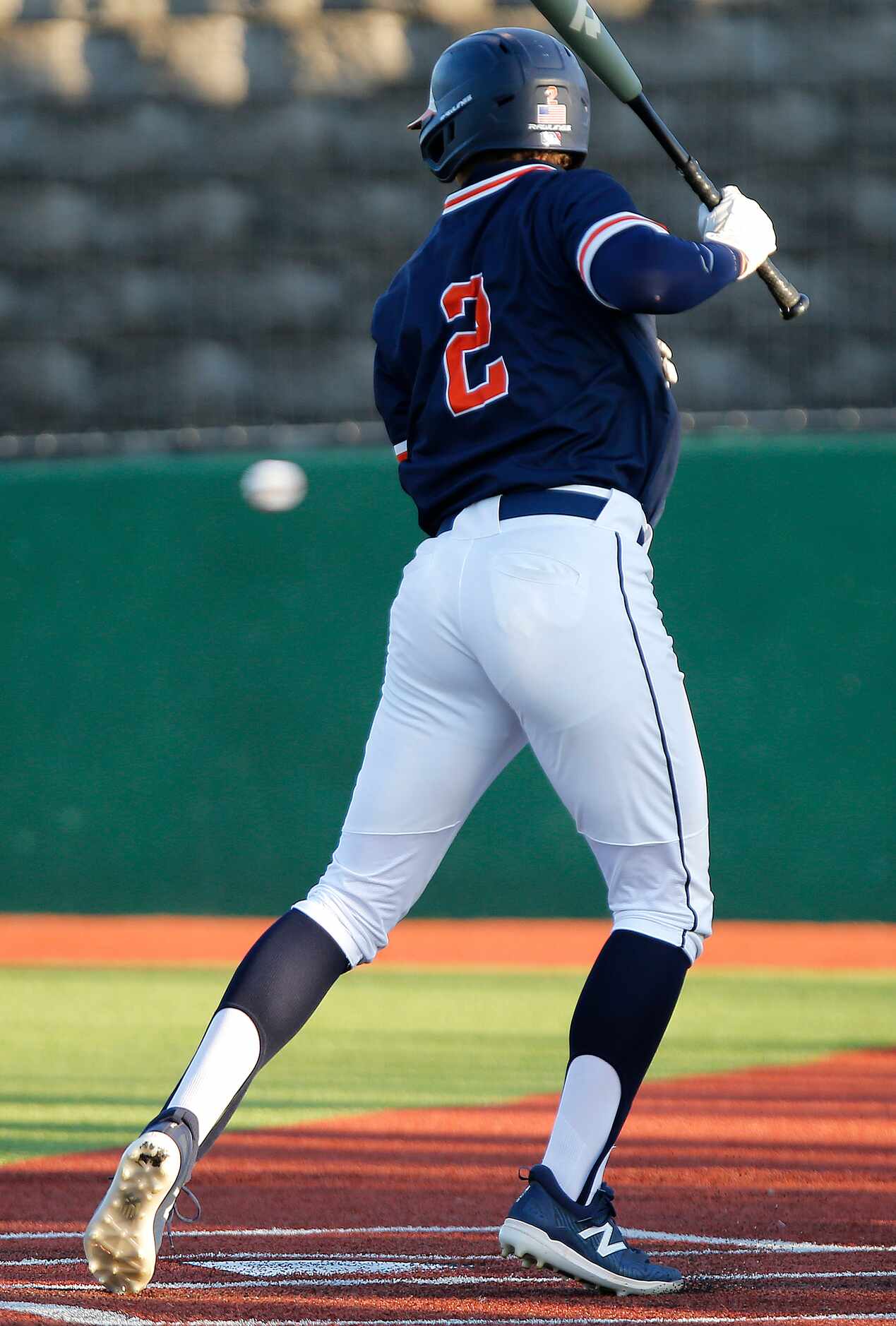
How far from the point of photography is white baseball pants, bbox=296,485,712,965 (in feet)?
8.89

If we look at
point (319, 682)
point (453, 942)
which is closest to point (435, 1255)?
point (453, 942)

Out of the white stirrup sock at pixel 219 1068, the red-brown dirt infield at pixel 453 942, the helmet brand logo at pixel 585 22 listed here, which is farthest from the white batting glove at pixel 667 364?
the red-brown dirt infield at pixel 453 942

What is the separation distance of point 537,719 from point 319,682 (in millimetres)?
A: 7110

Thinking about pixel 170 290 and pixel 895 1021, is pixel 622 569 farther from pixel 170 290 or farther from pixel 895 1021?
pixel 170 290

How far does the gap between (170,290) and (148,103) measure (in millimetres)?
1349

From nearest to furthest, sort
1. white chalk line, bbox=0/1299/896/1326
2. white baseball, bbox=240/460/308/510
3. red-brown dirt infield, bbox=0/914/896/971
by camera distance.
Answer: white chalk line, bbox=0/1299/896/1326 < red-brown dirt infield, bbox=0/914/896/971 < white baseball, bbox=240/460/308/510

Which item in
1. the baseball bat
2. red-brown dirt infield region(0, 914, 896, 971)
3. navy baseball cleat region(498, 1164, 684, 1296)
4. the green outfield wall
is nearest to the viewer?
navy baseball cleat region(498, 1164, 684, 1296)

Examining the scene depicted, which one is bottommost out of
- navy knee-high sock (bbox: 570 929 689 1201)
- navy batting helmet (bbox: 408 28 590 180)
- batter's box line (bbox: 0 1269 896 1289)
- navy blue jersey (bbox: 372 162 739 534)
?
batter's box line (bbox: 0 1269 896 1289)

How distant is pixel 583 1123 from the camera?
8.91 ft

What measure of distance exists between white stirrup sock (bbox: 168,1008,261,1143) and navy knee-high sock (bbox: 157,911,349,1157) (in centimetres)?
1

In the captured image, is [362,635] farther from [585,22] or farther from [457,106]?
[457,106]

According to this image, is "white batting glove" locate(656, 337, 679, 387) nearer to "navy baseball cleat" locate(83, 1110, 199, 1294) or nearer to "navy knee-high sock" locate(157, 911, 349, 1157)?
"navy knee-high sock" locate(157, 911, 349, 1157)

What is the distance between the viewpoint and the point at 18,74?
1293 centimetres

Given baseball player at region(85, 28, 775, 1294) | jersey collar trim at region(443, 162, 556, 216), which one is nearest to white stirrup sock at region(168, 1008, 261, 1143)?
baseball player at region(85, 28, 775, 1294)
